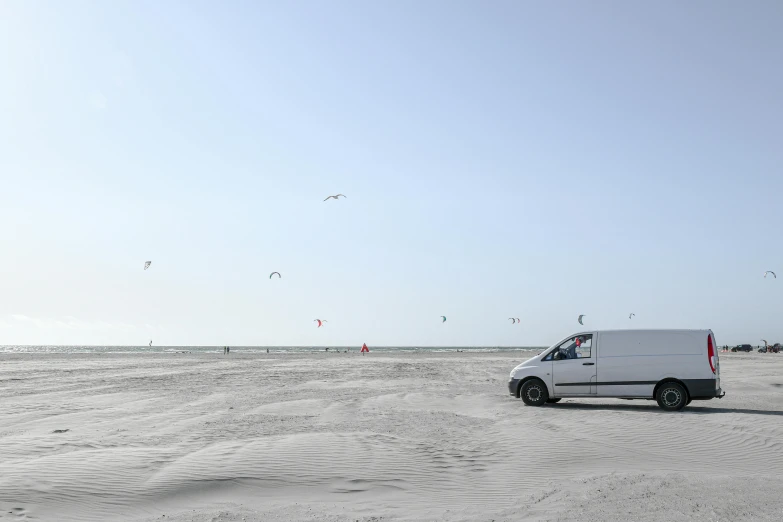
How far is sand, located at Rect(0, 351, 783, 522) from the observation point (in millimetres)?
7125

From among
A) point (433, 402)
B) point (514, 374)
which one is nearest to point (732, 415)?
point (514, 374)

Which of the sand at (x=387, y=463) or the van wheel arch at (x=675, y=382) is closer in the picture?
the sand at (x=387, y=463)

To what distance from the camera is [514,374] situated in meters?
17.4

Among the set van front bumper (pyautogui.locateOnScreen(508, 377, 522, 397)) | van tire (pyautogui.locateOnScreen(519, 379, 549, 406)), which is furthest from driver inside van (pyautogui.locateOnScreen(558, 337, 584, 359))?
van front bumper (pyautogui.locateOnScreen(508, 377, 522, 397))

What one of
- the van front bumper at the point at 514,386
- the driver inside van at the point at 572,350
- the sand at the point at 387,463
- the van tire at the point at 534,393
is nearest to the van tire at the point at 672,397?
the sand at the point at 387,463

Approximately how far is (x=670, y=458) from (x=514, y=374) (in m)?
7.78

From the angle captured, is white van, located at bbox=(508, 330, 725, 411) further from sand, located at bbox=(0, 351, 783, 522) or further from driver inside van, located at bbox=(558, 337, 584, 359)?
sand, located at bbox=(0, 351, 783, 522)

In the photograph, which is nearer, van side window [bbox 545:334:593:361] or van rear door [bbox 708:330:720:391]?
van rear door [bbox 708:330:720:391]

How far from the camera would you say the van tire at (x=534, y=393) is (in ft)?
55.5

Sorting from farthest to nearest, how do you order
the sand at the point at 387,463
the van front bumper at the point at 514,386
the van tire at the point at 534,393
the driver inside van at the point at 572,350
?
1. the van front bumper at the point at 514,386
2. the driver inside van at the point at 572,350
3. the van tire at the point at 534,393
4. the sand at the point at 387,463

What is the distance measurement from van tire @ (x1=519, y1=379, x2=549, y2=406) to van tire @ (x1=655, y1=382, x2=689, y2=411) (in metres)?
2.88

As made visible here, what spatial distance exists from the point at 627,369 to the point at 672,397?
126 centimetres

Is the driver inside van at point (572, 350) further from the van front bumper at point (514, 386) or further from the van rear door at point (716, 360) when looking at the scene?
the van rear door at point (716, 360)

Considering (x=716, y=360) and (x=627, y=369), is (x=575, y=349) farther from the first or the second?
(x=716, y=360)
